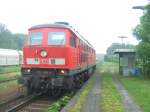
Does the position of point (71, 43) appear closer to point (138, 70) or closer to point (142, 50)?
point (142, 50)

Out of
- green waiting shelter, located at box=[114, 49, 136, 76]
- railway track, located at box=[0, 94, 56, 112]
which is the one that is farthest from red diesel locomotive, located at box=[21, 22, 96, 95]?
green waiting shelter, located at box=[114, 49, 136, 76]

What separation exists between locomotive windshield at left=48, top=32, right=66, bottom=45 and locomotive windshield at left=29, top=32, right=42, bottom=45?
1.61ft

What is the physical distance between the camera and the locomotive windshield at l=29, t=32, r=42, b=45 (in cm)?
1858

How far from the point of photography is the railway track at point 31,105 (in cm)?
1520

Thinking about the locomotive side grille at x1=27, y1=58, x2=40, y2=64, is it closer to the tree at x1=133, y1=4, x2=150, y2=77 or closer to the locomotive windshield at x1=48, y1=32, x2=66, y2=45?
the locomotive windshield at x1=48, y1=32, x2=66, y2=45

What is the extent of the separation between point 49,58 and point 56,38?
1.13m

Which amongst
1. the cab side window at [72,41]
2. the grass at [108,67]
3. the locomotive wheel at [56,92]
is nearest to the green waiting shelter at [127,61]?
the grass at [108,67]

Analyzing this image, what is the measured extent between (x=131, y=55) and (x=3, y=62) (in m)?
19.9

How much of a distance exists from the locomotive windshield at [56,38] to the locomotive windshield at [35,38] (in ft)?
1.61

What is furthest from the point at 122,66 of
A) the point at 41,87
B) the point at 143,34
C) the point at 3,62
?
the point at 41,87

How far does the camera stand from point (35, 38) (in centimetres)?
1877

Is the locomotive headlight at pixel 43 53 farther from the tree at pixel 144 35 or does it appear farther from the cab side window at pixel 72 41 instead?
the tree at pixel 144 35

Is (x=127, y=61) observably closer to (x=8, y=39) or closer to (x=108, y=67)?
(x=108, y=67)

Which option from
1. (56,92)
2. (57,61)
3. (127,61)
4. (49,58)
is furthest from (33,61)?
(127,61)
